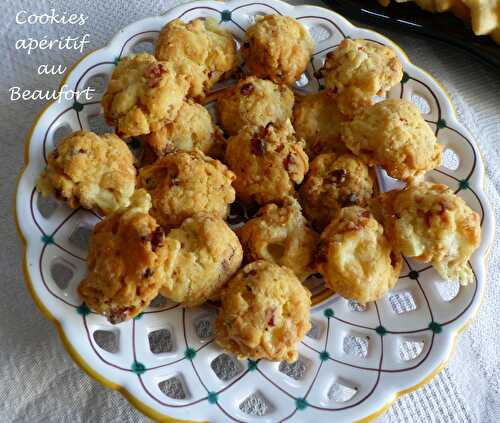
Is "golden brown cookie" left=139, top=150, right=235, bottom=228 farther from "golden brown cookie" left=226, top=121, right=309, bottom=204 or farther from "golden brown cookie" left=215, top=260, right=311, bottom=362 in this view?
"golden brown cookie" left=215, top=260, right=311, bottom=362

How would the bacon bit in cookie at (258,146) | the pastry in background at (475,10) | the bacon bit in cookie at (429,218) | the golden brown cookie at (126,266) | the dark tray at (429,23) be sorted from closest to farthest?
1. the golden brown cookie at (126,266)
2. the bacon bit in cookie at (429,218)
3. the bacon bit in cookie at (258,146)
4. the pastry in background at (475,10)
5. the dark tray at (429,23)

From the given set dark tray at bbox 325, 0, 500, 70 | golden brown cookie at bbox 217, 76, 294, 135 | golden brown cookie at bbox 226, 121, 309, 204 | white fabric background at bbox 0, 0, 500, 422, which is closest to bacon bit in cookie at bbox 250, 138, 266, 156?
golden brown cookie at bbox 226, 121, 309, 204

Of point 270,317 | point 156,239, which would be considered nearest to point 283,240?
point 270,317

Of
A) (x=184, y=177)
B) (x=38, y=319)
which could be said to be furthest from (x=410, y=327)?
(x=38, y=319)

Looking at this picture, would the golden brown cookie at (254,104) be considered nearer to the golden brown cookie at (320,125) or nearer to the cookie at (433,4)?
the golden brown cookie at (320,125)

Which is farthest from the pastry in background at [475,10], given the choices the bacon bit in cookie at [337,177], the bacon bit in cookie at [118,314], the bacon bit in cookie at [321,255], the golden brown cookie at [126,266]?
the bacon bit in cookie at [118,314]
